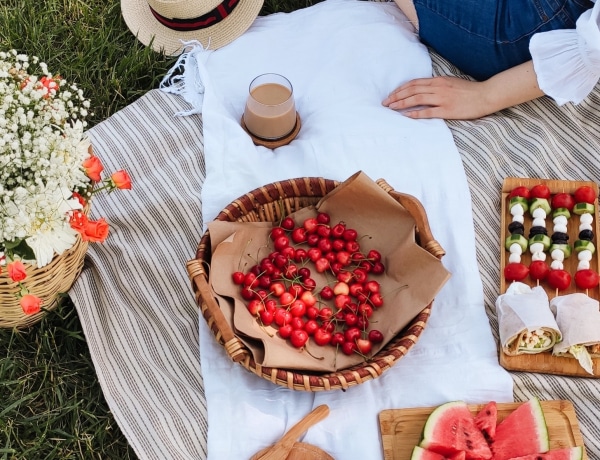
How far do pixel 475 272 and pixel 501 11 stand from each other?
88cm

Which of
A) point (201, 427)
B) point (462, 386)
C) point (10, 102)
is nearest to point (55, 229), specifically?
point (10, 102)

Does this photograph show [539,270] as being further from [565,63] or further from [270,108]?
[270,108]

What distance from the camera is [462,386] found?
196 cm

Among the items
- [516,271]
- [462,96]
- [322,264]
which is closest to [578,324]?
[516,271]

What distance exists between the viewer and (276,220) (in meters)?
2.20

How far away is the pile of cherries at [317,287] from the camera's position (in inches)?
76.0

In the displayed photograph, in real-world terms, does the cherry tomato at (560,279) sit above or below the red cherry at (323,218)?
below

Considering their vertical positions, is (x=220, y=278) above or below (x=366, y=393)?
above

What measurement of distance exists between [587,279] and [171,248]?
3.88ft

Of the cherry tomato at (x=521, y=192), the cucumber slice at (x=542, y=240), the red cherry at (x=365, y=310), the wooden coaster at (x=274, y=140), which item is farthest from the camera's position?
the wooden coaster at (x=274, y=140)

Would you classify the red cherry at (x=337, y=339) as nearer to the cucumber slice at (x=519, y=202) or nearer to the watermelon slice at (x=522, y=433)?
the watermelon slice at (x=522, y=433)

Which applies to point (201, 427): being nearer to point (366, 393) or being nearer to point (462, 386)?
point (366, 393)

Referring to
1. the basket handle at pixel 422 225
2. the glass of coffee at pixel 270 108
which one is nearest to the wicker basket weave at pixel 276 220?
the basket handle at pixel 422 225

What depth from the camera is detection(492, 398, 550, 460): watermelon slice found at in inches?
70.2
